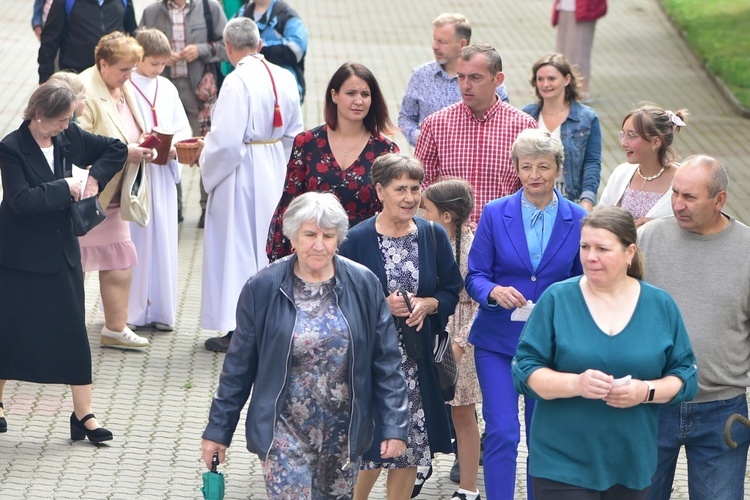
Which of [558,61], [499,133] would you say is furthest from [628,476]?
[558,61]

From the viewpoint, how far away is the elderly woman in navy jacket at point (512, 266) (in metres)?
6.42

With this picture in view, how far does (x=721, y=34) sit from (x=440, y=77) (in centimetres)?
1387

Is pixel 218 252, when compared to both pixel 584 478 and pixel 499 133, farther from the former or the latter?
pixel 584 478

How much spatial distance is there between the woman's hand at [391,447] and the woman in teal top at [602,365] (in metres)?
0.65

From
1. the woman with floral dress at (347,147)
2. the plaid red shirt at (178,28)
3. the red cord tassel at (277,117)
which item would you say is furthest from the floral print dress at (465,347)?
the plaid red shirt at (178,28)

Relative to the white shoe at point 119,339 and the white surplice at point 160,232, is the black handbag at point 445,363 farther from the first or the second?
the white surplice at point 160,232

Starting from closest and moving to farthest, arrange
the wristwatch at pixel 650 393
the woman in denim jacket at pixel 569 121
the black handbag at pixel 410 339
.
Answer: the wristwatch at pixel 650 393 → the black handbag at pixel 410 339 → the woman in denim jacket at pixel 569 121

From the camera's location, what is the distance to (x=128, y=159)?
8977 mm

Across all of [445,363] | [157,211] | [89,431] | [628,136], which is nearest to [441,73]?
[157,211]

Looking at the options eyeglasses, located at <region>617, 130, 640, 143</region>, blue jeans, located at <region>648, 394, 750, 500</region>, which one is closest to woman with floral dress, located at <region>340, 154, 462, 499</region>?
blue jeans, located at <region>648, 394, 750, 500</region>

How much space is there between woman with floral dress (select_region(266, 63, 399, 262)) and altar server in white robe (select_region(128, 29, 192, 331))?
7.86 ft

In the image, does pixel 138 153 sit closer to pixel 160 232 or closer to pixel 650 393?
pixel 160 232

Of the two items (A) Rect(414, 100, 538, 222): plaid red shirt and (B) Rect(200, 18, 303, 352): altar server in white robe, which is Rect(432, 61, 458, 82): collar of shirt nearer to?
(B) Rect(200, 18, 303, 352): altar server in white robe

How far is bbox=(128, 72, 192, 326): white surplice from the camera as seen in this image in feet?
32.2
